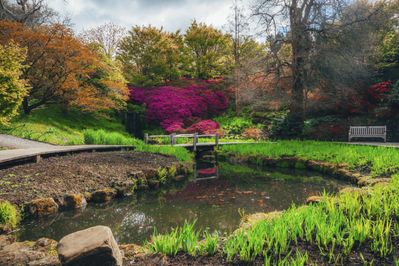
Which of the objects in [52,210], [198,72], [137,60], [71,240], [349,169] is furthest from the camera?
[198,72]

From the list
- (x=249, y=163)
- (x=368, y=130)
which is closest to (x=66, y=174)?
(x=249, y=163)

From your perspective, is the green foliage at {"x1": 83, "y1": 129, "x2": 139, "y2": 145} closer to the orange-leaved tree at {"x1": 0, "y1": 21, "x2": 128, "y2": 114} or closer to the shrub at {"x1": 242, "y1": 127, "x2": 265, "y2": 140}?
the orange-leaved tree at {"x1": 0, "y1": 21, "x2": 128, "y2": 114}

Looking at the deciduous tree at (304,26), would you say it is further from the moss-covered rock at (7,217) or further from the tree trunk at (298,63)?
the moss-covered rock at (7,217)

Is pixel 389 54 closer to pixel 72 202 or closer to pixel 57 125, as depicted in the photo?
pixel 72 202

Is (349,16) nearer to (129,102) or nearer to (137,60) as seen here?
(129,102)

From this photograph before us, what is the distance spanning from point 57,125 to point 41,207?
12250 mm

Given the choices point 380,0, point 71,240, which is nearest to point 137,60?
point 380,0

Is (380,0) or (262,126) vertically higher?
(380,0)

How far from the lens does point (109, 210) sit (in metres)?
6.72

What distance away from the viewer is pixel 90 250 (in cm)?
302

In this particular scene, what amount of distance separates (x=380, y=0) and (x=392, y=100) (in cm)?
1034

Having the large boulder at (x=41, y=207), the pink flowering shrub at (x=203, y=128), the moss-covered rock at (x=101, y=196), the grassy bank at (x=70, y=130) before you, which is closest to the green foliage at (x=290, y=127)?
the pink flowering shrub at (x=203, y=128)

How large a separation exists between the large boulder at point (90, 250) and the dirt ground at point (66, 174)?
346 centimetres

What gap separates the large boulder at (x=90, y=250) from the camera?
3010 millimetres
